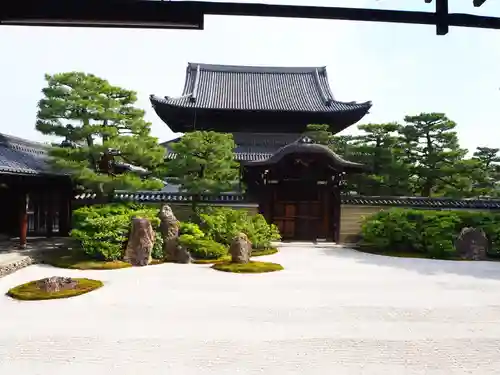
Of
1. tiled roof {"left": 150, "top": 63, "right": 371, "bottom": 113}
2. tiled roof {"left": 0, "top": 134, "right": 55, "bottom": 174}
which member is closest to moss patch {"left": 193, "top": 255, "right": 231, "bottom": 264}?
tiled roof {"left": 0, "top": 134, "right": 55, "bottom": 174}

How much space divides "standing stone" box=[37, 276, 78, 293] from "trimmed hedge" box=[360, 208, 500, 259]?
10.3 m

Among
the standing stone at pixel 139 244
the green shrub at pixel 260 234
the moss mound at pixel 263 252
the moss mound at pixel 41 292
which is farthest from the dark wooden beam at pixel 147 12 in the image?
the green shrub at pixel 260 234

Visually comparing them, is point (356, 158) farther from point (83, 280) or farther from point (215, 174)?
point (83, 280)

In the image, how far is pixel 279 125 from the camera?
19.5 metres

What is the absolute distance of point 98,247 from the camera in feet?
34.4

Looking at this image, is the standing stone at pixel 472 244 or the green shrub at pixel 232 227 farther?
the standing stone at pixel 472 244

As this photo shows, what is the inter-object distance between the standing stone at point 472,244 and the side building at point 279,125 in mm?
4450

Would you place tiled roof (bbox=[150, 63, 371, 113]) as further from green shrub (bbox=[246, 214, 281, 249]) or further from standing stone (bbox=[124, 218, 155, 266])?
standing stone (bbox=[124, 218, 155, 266])

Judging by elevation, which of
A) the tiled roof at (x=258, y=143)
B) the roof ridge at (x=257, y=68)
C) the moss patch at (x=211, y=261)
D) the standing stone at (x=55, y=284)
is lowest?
the moss patch at (x=211, y=261)

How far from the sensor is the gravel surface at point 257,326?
4.27 meters

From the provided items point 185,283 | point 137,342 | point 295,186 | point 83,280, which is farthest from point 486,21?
point 295,186

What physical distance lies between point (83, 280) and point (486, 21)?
8.36m

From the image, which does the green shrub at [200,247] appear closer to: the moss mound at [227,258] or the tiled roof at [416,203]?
the moss mound at [227,258]

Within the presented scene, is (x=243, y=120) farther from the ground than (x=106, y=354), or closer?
farther from the ground
